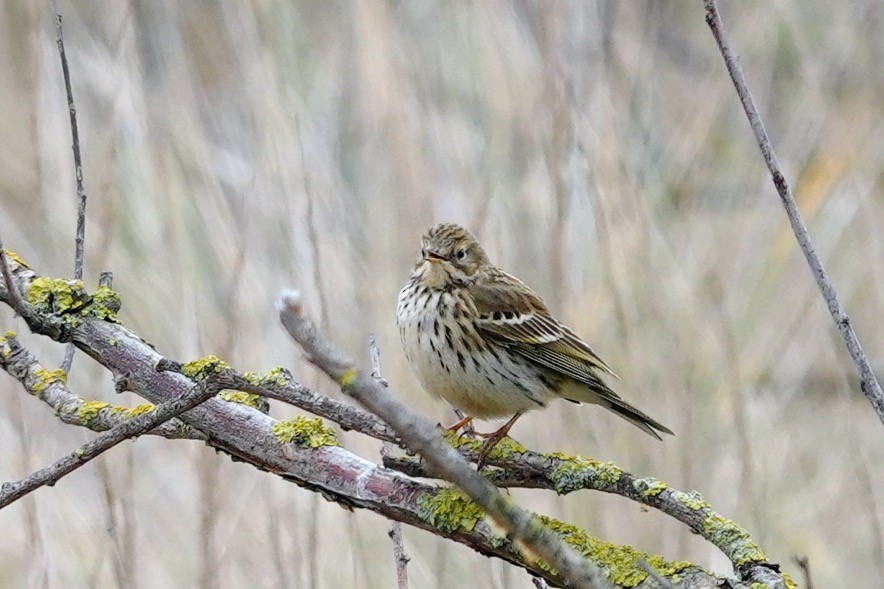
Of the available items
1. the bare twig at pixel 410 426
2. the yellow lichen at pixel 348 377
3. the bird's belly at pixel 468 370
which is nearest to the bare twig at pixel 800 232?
the bare twig at pixel 410 426

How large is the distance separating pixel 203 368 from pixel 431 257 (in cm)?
155

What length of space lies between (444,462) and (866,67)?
632 centimetres

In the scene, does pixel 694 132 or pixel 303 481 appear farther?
pixel 694 132

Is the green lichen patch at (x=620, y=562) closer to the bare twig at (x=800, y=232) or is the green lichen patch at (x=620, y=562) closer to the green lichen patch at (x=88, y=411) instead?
the bare twig at (x=800, y=232)

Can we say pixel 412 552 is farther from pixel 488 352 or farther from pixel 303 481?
pixel 303 481

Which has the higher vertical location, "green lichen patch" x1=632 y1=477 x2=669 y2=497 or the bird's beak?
the bird's beak

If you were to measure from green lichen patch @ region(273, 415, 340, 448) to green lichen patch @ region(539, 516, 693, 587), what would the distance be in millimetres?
458

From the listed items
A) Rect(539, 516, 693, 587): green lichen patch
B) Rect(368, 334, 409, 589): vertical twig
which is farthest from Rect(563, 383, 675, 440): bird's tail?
Rect(539, 516, 693, 587): green lichen patch

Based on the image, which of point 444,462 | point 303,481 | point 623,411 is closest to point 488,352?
point 623,411

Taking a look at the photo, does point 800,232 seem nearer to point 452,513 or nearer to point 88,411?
point 452,513

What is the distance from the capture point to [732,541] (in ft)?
5.43

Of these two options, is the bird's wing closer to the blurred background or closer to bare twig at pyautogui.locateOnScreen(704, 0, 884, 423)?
the blurred background

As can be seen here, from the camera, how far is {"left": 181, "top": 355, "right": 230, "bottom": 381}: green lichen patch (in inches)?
69.6

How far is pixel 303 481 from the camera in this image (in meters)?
1.98
